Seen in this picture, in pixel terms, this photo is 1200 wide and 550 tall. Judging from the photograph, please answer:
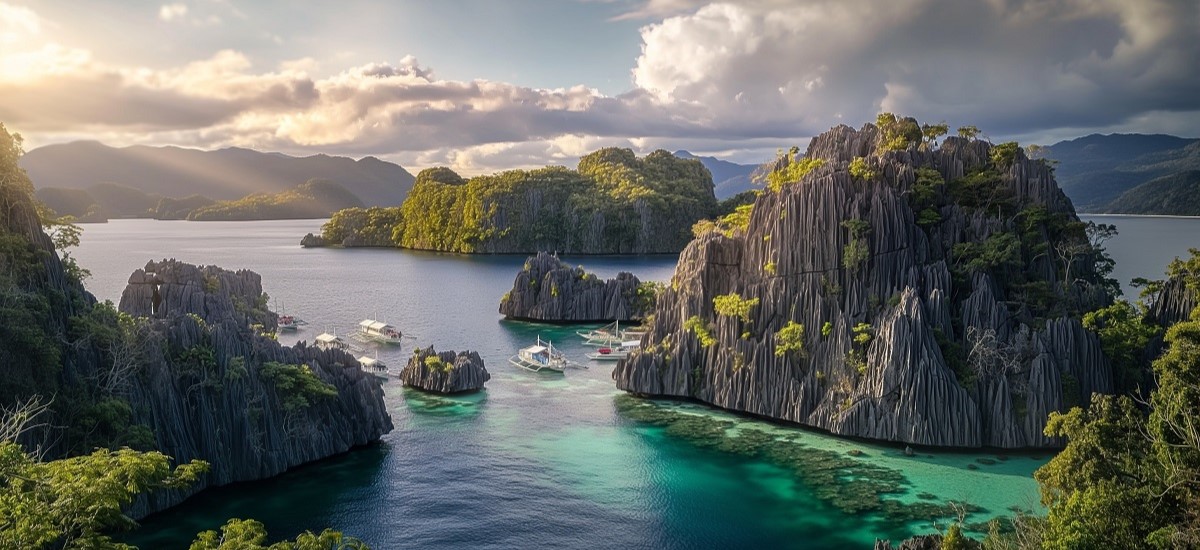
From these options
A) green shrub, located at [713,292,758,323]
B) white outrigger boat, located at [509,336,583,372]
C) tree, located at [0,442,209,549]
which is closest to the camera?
tree, located at [0,442,209,549]

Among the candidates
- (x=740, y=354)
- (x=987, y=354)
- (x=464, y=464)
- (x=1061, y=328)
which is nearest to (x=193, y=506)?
(x=464, y=464)

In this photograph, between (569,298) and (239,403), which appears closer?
(239,403)

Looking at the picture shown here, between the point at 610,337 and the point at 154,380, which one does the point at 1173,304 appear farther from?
the point at 154,380

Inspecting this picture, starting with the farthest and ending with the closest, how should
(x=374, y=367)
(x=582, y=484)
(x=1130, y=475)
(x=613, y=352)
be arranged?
(x=613, y=352), (x=374, y=367), (x=582, y=484), (x=1130, y=475)

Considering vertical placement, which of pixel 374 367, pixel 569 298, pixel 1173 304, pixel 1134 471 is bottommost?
pixel 374 367

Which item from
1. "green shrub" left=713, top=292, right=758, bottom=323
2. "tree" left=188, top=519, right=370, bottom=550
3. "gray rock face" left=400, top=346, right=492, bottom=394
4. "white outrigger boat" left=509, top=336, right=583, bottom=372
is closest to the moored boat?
"white outrigger boat" left=509, top=336, right=583, bottom=372

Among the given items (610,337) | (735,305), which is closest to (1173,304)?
(735,305)

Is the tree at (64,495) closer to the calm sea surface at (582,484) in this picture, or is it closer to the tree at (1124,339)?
the calm sea surface at (582,484)

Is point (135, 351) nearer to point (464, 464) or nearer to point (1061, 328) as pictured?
point (464, 464)

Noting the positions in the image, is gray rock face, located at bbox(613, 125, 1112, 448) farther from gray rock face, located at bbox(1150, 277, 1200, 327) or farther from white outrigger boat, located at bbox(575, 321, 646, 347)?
white outrigger boat, located at bbox(575, 321, 646, 347)
